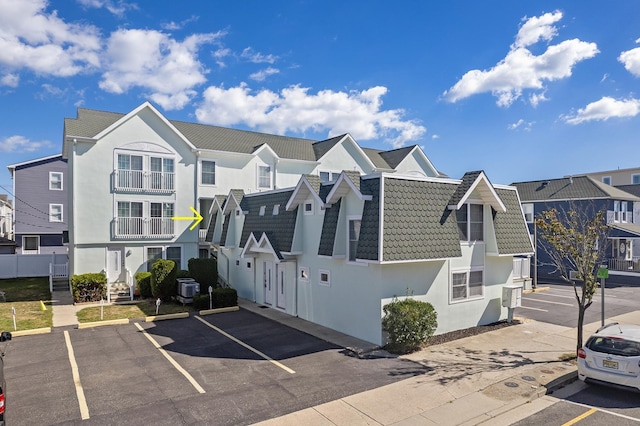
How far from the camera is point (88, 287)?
21.7m

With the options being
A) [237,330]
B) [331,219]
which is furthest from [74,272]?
[331,219]

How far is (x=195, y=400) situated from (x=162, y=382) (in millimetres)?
1633

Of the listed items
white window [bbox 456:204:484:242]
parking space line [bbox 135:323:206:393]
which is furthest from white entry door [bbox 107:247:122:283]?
white window [bbox 456:204:484:242]

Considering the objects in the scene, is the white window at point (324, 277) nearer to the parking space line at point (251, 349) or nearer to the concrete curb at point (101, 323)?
the parking space line at point (251, 349)

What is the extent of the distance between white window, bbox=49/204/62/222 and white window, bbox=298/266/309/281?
3104 centimetres

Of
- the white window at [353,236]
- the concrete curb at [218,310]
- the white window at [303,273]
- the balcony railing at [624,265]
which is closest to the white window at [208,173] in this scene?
the concrete curb at [218,310]

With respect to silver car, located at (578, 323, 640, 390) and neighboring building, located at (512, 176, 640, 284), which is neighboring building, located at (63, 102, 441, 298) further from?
neighboring building, located at (512, 176, 640, 284)

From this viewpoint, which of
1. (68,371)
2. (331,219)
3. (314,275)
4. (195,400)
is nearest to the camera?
(195,400)

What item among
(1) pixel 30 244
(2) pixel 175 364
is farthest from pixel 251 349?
(1) pixel 30 244

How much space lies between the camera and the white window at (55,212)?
37328 millimetres

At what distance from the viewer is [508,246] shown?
16562 mm

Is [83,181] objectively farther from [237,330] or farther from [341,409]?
[341,409]

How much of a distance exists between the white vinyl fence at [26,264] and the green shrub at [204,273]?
46.6 feet

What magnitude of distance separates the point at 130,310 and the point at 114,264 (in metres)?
6.33
